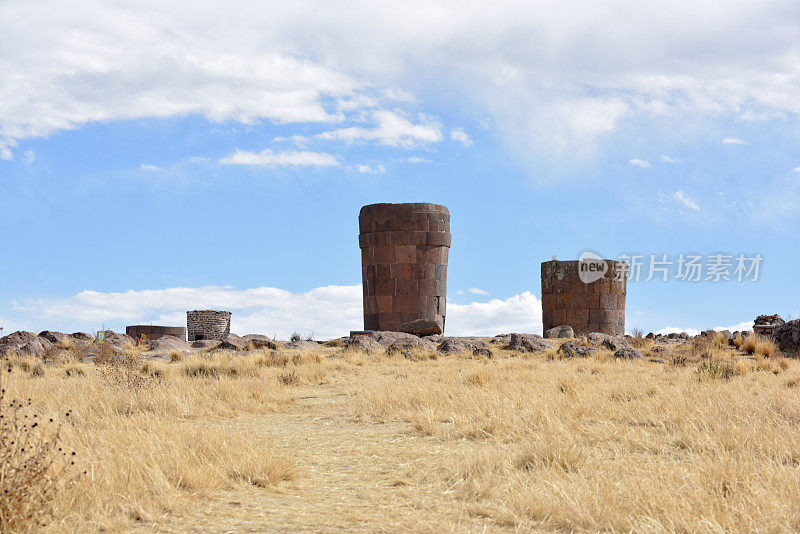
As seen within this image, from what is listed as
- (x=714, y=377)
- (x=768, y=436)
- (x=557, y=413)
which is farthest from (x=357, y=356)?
(x=768, y=436)

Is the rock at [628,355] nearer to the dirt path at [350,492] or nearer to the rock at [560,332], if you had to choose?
the rock at [560,332]

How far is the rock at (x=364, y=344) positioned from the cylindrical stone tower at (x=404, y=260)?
3.48 meters

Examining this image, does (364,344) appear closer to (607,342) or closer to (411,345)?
(411,345)

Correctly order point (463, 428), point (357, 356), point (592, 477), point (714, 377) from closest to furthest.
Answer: point (592, 477), point (463, 428), point (714, 377), point (357, 356)

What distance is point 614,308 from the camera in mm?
23859

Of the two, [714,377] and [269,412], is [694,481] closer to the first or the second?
[269,412]

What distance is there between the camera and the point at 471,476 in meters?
5.68

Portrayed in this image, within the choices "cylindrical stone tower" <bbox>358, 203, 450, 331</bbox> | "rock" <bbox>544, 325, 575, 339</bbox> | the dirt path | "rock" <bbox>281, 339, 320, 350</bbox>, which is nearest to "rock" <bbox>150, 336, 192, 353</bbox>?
"rock" <bbox>281, 339, 320, 350</bbox>

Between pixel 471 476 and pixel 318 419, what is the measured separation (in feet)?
13.4

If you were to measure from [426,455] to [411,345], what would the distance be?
1095 cm

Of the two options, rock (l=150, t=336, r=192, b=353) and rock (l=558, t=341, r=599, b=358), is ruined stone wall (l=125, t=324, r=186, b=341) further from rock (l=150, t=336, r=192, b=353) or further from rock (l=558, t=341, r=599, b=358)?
rock (l=558, t=341, r=599, b=358)

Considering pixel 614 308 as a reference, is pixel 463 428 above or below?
below

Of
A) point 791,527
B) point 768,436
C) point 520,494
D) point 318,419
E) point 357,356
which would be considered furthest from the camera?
point 357,356

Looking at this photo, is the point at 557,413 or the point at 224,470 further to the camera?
the point at 557,413
